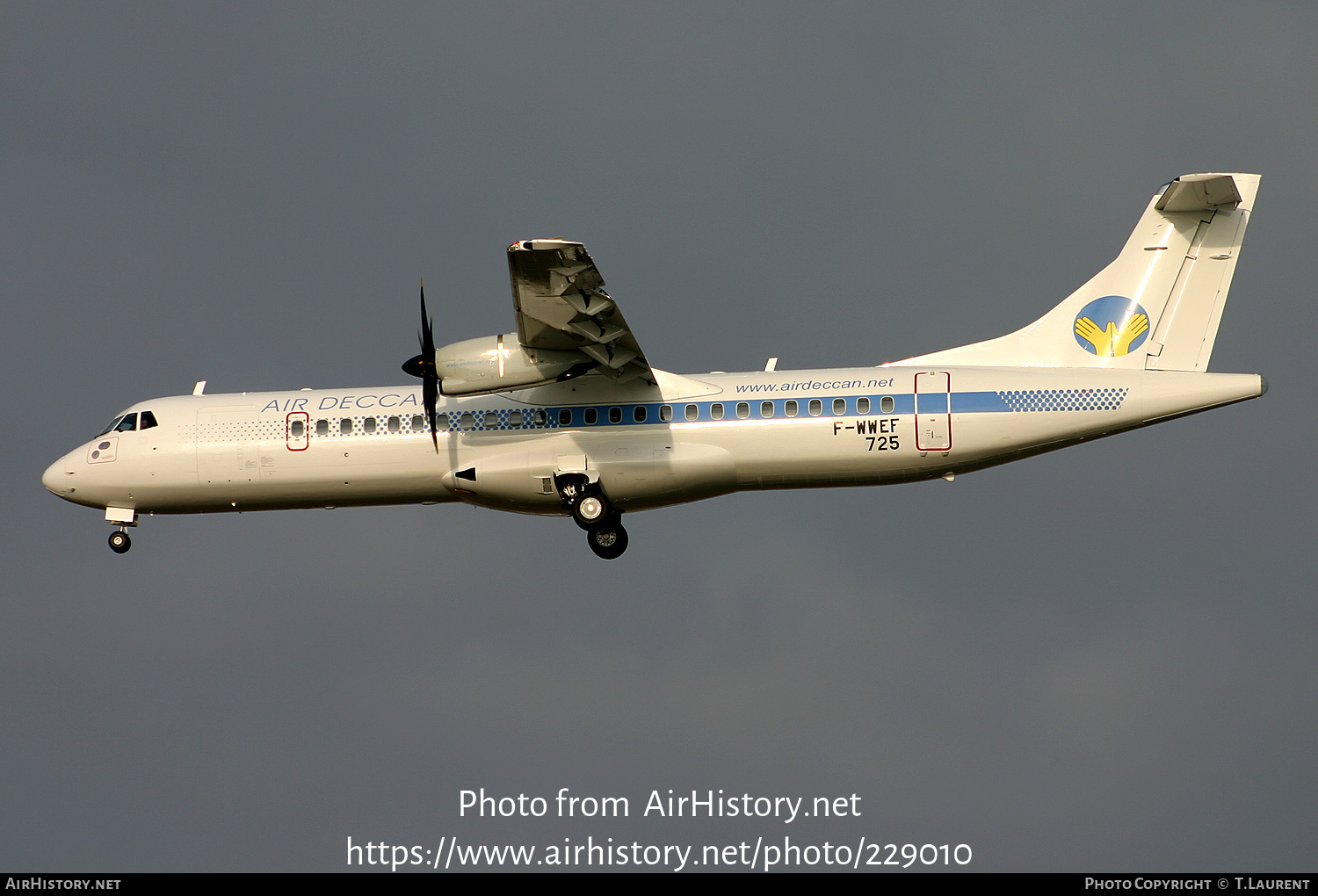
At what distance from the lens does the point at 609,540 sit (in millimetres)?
30484

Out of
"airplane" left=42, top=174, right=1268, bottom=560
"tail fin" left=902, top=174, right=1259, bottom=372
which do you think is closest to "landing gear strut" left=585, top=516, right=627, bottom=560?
"airplane" left=42, top=174, right=1268, bottom=560

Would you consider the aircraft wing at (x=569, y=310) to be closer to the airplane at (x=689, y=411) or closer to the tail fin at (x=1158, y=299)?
the airplane at (x=689, y=411)

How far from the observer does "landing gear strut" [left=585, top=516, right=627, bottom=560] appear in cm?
3044

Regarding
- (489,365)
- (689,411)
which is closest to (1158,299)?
(689,411)

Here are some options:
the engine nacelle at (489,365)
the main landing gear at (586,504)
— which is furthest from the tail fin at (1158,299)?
the engine nacelle at (489,365)

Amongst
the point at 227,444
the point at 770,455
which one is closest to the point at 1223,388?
the point at 770,455

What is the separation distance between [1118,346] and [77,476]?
800 inches

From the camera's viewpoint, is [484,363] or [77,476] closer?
[484,363]

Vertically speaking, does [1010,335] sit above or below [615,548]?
above

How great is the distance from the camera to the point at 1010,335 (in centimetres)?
2975

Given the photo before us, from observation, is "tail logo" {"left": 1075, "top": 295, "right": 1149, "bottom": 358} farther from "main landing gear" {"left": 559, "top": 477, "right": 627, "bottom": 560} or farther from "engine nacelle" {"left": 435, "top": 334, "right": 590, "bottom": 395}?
"engine nacelle" {"left": 435, "top": 334, "right": 590, "bottom": 395}

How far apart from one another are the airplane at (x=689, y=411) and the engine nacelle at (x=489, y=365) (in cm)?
3

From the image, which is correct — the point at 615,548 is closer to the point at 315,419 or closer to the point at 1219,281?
the point at 315,419

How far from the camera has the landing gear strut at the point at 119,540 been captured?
1253 inches
